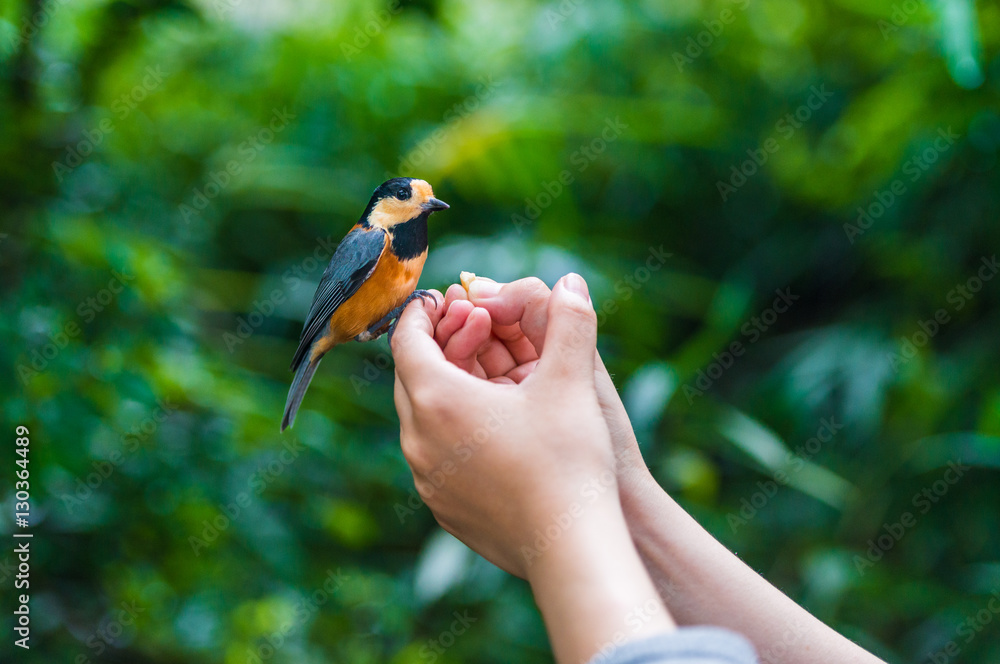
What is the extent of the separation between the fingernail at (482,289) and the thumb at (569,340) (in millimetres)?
284

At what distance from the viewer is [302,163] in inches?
119

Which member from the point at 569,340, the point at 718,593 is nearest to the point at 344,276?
the point at 569,340

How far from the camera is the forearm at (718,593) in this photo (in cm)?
112

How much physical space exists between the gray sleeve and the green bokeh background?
55.2 inches

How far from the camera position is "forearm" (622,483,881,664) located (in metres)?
1.12

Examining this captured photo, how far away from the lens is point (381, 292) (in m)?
1.53

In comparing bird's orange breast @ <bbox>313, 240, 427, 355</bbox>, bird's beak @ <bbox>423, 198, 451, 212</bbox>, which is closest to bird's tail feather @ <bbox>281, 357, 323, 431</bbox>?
bird's orange breast @ <bbox>313, 240, 427, 355</bbox>

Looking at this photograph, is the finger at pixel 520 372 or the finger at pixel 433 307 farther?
the finger at pixel 520 372

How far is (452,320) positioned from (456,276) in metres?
1.21

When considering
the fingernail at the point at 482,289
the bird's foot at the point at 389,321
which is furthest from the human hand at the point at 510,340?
the bird's foot at the point at 389,321

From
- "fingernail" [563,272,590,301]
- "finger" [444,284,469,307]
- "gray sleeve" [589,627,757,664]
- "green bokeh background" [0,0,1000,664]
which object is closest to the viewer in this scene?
"gray sleeve" [589,627,757,664]

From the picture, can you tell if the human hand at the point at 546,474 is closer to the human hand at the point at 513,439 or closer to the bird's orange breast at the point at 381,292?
the human hand at the point at 513,439

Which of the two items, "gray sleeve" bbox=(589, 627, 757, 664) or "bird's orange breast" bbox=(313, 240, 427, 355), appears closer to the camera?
"gray sleeve" bbox=(589, 627, 757, 664)

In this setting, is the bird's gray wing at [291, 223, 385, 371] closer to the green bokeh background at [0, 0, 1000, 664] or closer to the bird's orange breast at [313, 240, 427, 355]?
the bird's orange breast at [313, 240, 427, 355]
